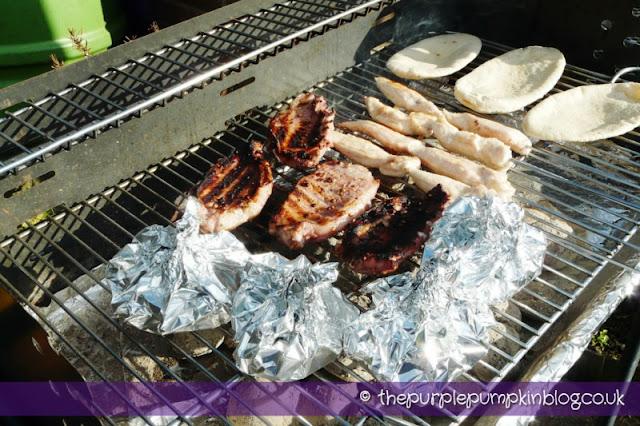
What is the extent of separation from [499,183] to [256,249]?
132cm

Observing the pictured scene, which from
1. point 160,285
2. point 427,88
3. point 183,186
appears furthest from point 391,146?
point 160,285

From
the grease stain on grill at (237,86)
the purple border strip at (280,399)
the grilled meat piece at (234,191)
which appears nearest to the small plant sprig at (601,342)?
the purple border strip at (280,399)

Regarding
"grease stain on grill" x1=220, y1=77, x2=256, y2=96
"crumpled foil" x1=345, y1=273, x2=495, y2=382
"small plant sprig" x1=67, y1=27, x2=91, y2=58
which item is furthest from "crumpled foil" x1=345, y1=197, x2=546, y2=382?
"small plant sprig" x1=67, y1=27, x2=91, y2=58

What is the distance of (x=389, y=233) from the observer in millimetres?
2625

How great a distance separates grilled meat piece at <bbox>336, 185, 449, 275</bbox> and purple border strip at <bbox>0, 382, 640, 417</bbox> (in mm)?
534

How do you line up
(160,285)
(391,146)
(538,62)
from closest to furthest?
(160,285)
(391,146)
(538,62)

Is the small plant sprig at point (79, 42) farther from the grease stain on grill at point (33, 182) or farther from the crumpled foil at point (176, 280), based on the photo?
the crumpled foil at point (176, 280)

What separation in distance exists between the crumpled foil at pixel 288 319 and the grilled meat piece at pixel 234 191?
0.50 m

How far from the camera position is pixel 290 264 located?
226 centimetres

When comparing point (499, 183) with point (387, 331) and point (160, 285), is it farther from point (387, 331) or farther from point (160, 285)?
point (160, 285)

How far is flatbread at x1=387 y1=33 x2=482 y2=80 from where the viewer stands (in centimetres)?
387

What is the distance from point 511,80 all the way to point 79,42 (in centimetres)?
313

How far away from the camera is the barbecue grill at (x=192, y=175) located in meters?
2.46

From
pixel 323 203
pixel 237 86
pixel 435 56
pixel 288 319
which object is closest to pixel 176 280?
pixel 288 319
